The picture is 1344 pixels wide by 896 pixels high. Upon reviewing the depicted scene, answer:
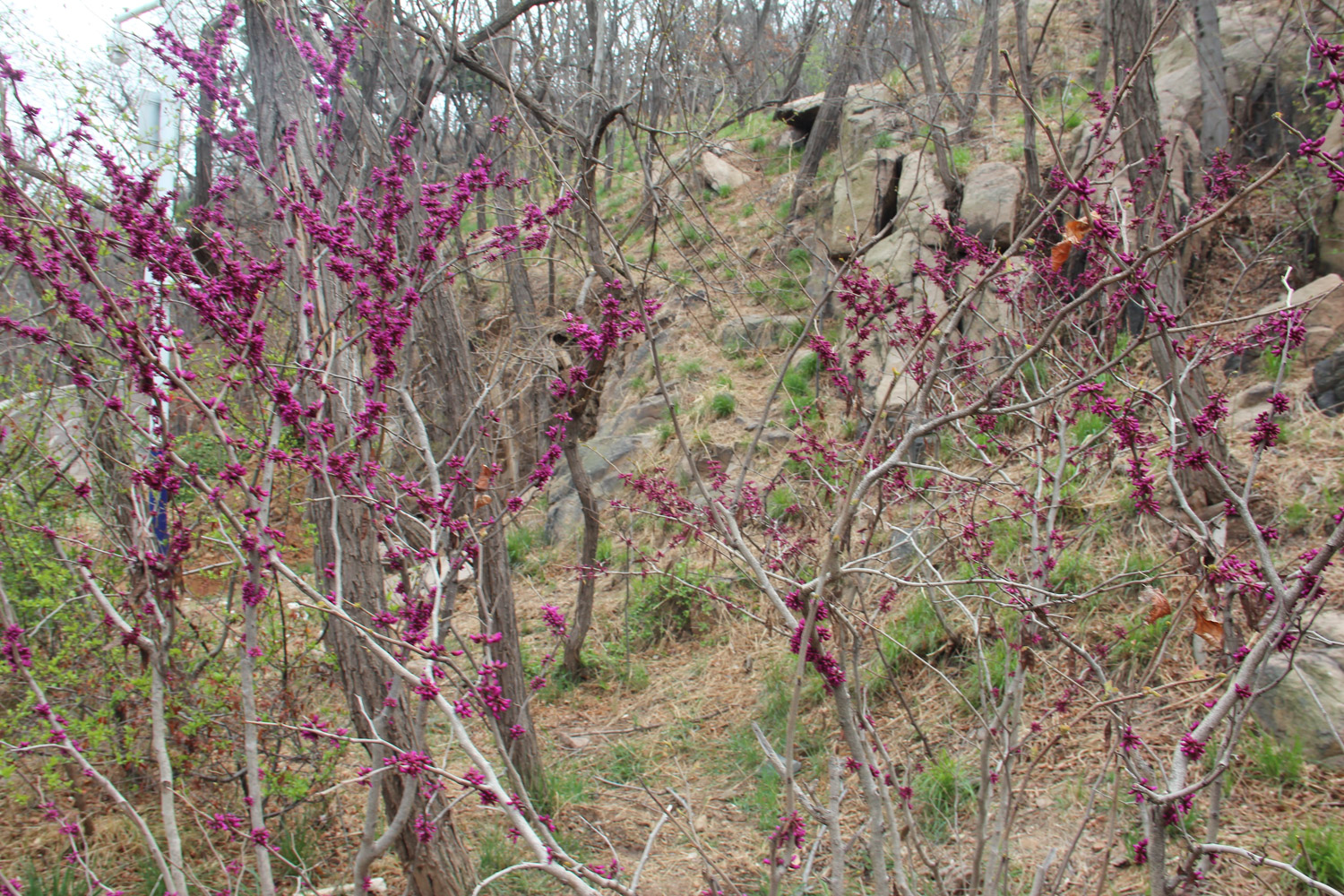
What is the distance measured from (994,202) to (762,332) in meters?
2.96

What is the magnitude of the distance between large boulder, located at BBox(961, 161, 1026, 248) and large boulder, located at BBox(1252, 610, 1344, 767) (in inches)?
176

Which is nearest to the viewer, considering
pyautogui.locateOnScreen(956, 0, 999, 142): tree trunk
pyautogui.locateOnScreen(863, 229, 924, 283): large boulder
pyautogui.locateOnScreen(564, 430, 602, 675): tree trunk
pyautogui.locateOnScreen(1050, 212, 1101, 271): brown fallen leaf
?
pyautogui.locateOnScreen(1050, 212, 1101, 271): brown fallen leaf

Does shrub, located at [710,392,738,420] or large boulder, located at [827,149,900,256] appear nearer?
large boulder, located at [827,149,900,256]

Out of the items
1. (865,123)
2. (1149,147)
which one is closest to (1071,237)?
(1149,147)

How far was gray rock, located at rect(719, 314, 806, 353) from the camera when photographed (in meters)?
9.30

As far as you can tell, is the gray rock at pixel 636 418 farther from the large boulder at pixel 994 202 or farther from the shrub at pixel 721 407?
the large boulder at pixel 994 202

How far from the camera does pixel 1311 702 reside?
11.0ft

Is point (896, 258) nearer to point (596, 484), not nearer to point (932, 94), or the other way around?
point (932, 94)

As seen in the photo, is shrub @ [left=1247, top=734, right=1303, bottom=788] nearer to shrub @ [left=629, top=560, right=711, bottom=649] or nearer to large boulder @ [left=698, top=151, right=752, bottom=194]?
shrub @ [left=629, top=560, right=711, bottom=649]

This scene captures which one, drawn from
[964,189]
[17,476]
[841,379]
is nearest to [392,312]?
[841,379]

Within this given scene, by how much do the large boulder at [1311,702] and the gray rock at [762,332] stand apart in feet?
19.3

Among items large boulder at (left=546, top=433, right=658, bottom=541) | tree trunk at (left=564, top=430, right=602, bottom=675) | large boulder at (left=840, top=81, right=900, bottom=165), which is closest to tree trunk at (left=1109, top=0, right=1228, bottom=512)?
tree trunk at (left=564, top=430, right=602, bottom=675)

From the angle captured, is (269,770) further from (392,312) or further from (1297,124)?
(1297,124)

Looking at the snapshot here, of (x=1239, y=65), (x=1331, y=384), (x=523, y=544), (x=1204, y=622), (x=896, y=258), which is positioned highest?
(x=1239, y=65)
